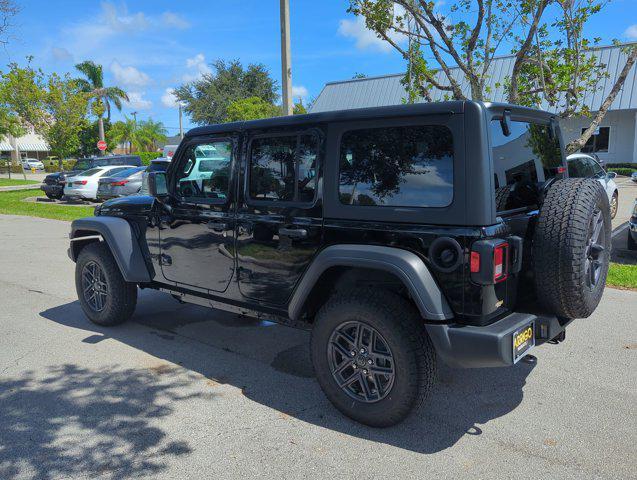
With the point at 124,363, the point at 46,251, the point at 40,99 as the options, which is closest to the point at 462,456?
the point at 124,363

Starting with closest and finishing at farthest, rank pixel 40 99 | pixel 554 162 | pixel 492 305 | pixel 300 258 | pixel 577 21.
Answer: pixel 492 305, pixel 300 258, pixel 554 162, pixel 577 21, pixel 40 99

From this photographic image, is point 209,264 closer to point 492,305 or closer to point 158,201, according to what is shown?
point 158,201

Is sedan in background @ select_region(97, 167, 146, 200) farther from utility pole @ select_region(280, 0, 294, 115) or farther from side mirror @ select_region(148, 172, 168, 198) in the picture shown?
side mirror @ select_region(148, 172, 168, 198)

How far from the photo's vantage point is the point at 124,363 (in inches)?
174

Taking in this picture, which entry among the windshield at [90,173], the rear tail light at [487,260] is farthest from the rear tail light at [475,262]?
the windshield at [90,173]

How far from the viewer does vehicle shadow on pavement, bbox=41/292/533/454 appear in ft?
10.9

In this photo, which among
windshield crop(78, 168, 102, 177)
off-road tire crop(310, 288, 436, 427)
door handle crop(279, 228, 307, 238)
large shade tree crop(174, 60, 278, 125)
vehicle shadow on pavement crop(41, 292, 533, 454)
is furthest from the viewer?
large shade tree crop(174, 60, 278, 125)

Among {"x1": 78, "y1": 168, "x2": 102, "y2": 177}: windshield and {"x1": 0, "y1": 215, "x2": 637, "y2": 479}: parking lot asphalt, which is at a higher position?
{"x1": 78, "y1": 168, "x2": 102, "y2": 177}: windshield

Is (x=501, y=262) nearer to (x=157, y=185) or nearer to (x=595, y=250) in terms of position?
(x=595, y=250)

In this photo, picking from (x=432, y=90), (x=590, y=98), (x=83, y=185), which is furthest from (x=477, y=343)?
(x=590, y=98)

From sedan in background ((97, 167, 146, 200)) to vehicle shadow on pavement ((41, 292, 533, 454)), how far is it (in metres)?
11.6

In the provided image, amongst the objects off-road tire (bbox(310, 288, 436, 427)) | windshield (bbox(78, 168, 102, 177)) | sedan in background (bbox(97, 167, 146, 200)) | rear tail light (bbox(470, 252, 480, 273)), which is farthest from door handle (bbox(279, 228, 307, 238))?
windshield (bbox(78, 168, 102, 177))

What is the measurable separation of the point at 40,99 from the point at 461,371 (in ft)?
101

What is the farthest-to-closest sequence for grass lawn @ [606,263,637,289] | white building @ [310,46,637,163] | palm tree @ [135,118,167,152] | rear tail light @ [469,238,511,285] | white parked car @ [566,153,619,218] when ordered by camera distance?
palm tree @ [135,118,167,152]
white building @ [310,46,637,163]
white parked car @ [566,153,619,218]
grass lawn @ [606,263,637,289]
rear tail light @ [469,238,511,285]
